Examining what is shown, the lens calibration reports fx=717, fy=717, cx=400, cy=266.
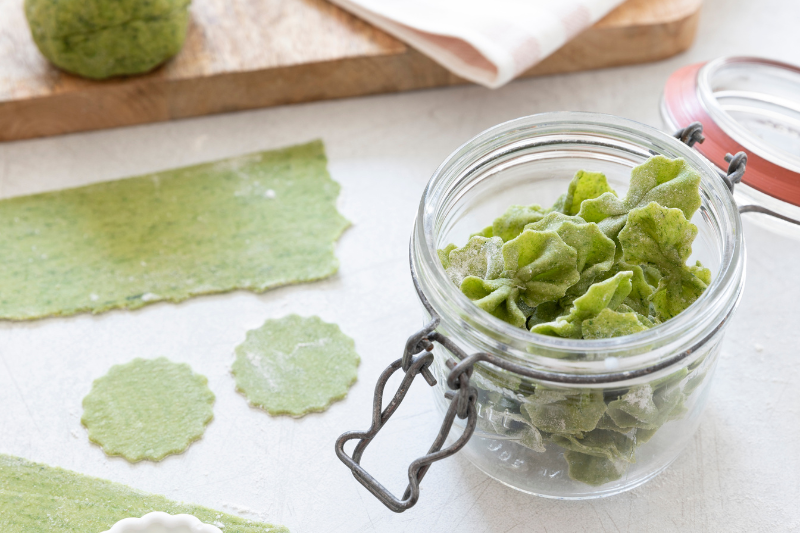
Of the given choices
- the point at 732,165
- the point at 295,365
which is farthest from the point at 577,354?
the point at 295,365

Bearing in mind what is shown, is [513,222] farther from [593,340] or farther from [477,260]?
[593,340]

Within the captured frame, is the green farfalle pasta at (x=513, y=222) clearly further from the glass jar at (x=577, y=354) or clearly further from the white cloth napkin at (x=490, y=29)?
the white cloth napkin at (x=490, y=29)

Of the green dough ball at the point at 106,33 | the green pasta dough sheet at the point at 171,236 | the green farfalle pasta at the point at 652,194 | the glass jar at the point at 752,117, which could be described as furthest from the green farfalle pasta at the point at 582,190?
the green dough ball at the point at 106,33

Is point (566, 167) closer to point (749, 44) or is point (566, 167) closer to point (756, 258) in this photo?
point (756, 258)

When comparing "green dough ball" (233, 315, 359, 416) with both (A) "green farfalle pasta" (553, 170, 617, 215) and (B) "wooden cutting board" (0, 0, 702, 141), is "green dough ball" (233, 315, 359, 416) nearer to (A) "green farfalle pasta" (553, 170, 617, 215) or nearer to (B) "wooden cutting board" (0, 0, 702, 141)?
(A) "green farfalle pasta" (553, 170, 617, 215)

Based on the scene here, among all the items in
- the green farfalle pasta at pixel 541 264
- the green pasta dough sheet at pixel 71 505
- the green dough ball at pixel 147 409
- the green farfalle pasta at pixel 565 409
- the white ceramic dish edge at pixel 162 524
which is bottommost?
the green pasta dough sheet at pixel 71 505

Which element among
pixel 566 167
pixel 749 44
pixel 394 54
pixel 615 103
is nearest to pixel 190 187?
pixel 394 54
